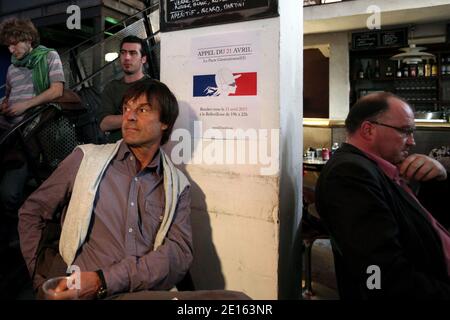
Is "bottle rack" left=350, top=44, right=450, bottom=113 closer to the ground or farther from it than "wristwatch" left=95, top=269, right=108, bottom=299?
farther from it

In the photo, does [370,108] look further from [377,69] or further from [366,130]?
[377,69]

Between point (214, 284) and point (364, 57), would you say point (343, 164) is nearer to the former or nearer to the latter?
point (214, 284)

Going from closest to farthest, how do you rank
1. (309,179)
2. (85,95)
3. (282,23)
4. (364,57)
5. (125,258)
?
1. (125,258)
2. (282,23)
3. (85,95)
4. (309,179)
5. (364,57)

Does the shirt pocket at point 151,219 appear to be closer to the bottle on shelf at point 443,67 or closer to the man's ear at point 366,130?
the man's ear at point 366,130

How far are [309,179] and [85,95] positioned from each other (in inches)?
120

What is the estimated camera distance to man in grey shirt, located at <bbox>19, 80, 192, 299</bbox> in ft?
4.67

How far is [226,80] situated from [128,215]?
2.78ft

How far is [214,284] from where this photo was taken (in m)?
1.92

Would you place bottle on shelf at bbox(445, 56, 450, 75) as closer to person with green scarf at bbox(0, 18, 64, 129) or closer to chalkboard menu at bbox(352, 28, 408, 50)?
chalkboard menu at bbox(352, 28, 408, 50)

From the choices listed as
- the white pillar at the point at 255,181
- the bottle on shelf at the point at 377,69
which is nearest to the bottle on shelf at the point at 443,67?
the bottle on shelf at the point at 377,69

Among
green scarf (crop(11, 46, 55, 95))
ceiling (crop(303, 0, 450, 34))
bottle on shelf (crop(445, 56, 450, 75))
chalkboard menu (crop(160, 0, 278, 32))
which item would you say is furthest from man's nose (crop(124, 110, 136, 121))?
bottle on shelf (crop(445, 56, 450, 75))

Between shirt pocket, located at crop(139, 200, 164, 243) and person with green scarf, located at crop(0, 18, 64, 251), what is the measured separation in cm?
133

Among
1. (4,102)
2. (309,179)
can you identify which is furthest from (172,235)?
(309,179)

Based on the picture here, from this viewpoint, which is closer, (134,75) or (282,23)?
(282,23)
